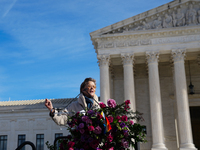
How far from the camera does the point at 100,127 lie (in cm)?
565

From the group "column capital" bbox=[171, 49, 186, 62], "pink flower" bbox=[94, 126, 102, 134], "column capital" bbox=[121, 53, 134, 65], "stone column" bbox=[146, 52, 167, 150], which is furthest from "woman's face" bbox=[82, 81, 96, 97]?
"column capital" bbox=[171, 49, 186, 62]

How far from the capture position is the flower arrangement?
5.57 meters

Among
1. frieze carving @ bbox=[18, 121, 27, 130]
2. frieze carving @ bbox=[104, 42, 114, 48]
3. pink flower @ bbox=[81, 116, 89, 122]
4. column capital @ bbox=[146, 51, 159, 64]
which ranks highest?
frieze carving @ bbox=[104, 42, 114, 48]

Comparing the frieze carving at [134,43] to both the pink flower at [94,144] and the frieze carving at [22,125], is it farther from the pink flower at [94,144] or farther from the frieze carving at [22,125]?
the pink flower at [94,144]

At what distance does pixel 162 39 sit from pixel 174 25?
6.90ft

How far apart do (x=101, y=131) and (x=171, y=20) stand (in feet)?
96.9

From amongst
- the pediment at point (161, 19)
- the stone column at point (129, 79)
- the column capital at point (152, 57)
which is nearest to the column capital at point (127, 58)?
the stone column at point (129, 79)

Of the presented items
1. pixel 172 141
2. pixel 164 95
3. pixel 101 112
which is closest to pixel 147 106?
pixel 164 95

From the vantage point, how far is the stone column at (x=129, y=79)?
31625 millimetres

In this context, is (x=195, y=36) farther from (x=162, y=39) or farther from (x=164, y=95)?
(x=164, y=95)

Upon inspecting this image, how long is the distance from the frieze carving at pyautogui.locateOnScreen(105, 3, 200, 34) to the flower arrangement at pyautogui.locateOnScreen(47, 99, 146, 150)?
92.3 feet

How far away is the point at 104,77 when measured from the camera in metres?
32.4

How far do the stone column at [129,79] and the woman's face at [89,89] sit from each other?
24.9 m

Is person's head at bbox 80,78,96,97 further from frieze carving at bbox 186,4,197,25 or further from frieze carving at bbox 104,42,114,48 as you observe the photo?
frieze carving at bbox 186,4,197,25
